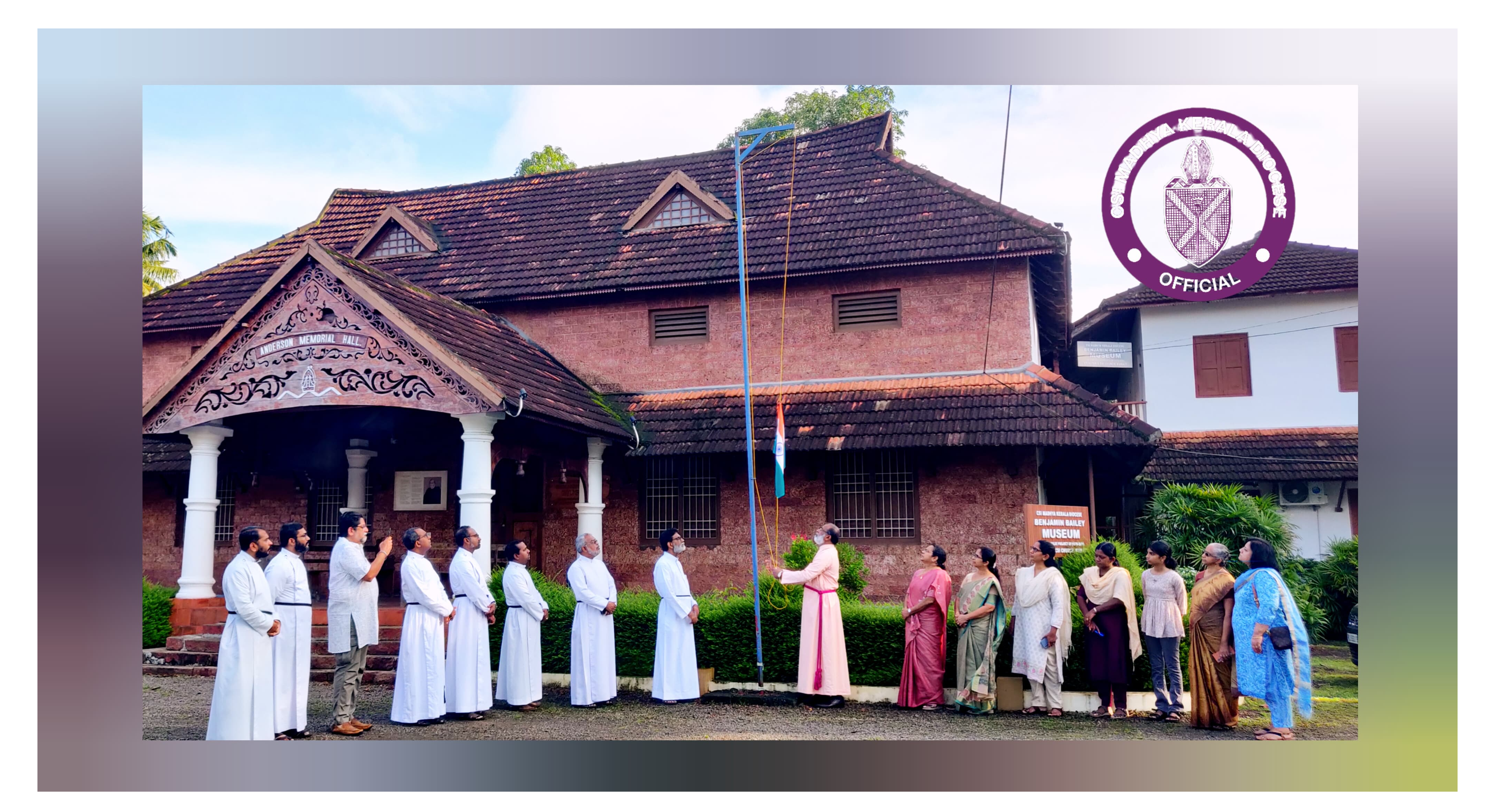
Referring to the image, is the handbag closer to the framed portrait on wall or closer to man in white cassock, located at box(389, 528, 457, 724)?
man in white cassock, located at box(389, 528, 457, 724)

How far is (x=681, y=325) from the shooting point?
1658 cm

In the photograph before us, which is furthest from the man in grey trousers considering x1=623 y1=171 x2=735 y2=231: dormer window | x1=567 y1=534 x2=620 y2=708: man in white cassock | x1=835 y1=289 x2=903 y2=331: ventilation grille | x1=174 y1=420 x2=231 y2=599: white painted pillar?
x1=623 y1=171 x2=735 y2=231: dormer window

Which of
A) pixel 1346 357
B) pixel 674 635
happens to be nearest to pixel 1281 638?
pixel 674 635

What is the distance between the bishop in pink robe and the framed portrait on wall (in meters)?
7.04

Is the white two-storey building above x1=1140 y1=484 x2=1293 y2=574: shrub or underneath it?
above

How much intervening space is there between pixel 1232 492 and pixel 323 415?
515 inches

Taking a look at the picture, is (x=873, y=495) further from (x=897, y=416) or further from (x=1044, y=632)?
(x=1044, y=632)

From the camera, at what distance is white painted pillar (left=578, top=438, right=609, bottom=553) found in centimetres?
1509

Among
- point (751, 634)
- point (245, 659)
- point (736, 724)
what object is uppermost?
point (245, 659)

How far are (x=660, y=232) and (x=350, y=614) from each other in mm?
8795

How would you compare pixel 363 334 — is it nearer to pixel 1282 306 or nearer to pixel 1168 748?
pixel 1168 748
